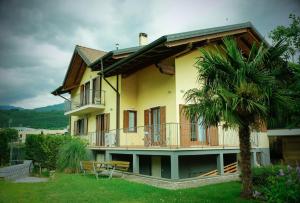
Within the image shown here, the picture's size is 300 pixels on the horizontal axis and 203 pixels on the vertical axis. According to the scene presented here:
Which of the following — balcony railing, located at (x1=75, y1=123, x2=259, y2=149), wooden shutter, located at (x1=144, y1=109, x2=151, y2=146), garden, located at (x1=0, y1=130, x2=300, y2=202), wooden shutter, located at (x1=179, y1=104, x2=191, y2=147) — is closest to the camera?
garden, located at (x1=0, y1=130, x2=300, y2=202)

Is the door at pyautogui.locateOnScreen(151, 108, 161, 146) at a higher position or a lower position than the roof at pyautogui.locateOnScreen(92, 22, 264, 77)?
lower

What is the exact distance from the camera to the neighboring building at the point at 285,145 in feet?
59.5

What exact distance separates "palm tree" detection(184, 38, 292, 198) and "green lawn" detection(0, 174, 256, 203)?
139cm

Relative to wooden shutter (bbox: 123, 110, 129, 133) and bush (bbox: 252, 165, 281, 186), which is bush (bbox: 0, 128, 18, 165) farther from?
bush (bbox: 252, 165, 281, 186)

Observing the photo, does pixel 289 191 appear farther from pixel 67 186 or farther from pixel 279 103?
pixel 67 186

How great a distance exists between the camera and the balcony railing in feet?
44.6

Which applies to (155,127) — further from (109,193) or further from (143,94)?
(109,193)

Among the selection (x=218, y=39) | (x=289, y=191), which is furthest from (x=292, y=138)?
(x=289, y=191)

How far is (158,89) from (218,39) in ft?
13.7

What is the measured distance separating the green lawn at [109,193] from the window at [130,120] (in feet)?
19.8

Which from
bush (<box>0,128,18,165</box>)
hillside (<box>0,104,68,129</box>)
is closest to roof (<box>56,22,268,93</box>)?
bush (<box>0,128,18,165</box>)

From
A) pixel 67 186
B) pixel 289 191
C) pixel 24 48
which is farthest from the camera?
pixel 67 186

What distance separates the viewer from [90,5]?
8.55 meters

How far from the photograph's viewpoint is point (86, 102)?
2212 cm
